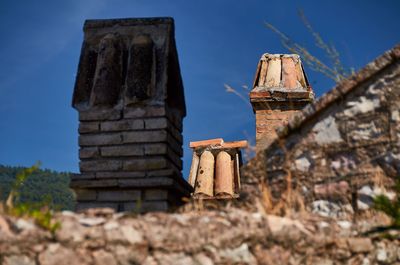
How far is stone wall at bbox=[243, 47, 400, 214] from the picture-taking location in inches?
145

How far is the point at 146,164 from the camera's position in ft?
15.3

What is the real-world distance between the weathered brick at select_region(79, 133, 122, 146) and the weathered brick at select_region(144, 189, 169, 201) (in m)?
0.51

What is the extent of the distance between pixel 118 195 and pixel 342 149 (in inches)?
74.2

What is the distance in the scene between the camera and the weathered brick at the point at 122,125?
478cm

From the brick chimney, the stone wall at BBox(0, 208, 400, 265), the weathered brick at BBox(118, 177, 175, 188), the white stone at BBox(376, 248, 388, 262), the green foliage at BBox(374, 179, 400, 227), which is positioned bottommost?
the white stone at BBox(376, 248, 388, 262)

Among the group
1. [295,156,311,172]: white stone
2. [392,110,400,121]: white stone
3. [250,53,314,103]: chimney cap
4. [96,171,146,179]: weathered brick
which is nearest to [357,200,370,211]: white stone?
[295,156,311,172]: white stone

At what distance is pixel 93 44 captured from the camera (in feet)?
17.2

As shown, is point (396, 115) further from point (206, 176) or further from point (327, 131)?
point (206, 176)

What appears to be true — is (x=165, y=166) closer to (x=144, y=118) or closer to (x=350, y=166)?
(x=144, y=118)

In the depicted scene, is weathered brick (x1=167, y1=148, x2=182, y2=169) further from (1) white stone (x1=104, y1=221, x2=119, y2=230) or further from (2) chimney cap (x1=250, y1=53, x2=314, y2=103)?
(2) chimney cap (x1=250, y1=53, x2=314, y2=103)

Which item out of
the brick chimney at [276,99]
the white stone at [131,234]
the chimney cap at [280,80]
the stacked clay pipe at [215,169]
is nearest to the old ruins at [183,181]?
the white stone at [131,234]

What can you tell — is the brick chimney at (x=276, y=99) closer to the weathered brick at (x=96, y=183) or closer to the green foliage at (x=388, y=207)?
the weathered brick at (x=96, y=183)

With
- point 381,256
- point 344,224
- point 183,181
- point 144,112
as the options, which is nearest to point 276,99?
point 183,181

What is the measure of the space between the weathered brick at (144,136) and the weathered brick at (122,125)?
2.0 inches
